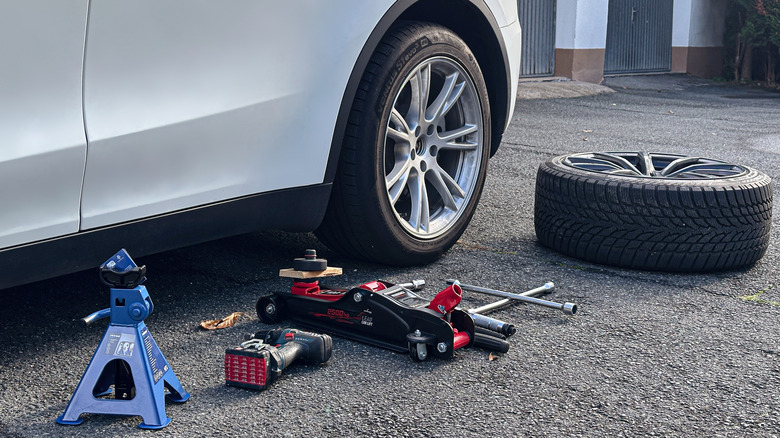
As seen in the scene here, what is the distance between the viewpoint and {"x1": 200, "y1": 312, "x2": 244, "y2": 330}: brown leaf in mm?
2604

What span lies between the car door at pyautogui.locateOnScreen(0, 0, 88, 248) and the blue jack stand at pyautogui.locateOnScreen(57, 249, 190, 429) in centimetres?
32

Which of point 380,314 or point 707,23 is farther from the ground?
point 707,23

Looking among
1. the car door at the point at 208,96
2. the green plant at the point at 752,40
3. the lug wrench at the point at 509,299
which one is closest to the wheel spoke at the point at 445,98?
the car door at the point at 208,96

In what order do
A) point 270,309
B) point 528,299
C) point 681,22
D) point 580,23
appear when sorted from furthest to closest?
point 681,22, point 580,23, point 528,299, point 270,309

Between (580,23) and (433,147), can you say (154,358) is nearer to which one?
(433,147)

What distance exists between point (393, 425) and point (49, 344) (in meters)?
1.13

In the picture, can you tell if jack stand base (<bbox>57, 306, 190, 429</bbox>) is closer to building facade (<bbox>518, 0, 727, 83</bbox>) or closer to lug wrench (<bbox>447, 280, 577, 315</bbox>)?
lug wrench (<bbox>447, 280, 577, 315</bbox>)

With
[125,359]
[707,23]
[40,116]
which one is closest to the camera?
[125,359]

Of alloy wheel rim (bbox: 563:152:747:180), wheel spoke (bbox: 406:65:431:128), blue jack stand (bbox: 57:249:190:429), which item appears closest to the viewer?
blue jack stand (bbox: 57:249:190:429)

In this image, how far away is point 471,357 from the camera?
7.86ft

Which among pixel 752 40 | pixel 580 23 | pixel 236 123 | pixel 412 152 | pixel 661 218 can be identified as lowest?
pixel 661 218

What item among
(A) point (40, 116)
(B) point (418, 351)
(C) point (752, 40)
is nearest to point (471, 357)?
(B) point (418, 351)

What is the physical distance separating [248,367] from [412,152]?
1318 millimetres

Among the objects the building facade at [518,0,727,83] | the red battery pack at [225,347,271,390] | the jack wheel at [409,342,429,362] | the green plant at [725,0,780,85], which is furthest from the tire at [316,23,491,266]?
the green plant at [725,0,780,85]
